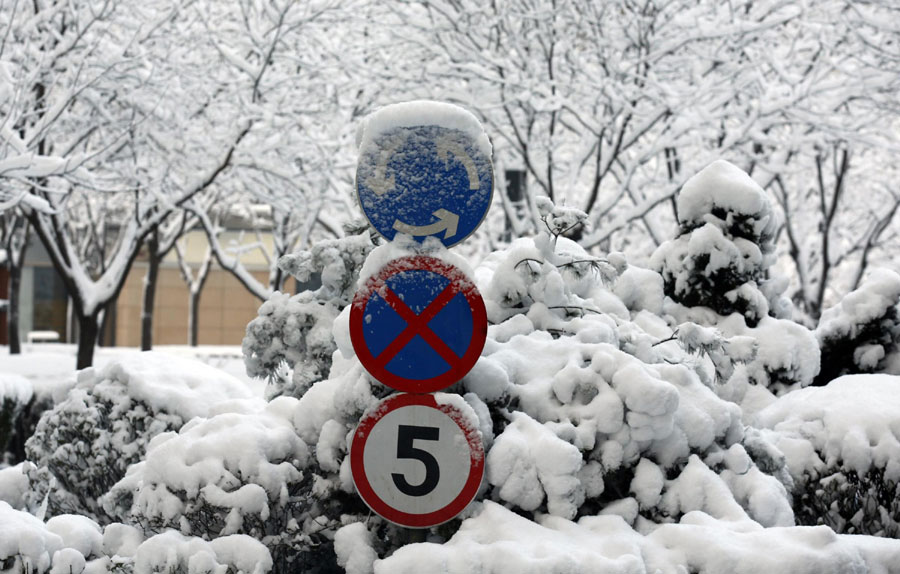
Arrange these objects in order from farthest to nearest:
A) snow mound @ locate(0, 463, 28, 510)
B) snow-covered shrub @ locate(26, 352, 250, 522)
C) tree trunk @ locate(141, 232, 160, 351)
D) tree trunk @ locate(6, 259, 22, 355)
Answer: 1. tree trunk @ locate(141, 232, 160, 351)
2. tree trunk @ locate(6, 259, 22, 355)
3. snow-covered shrub @ locate(26, 352, 250, 522)
4. snow mound @ locate(0, 463, 28, 510)

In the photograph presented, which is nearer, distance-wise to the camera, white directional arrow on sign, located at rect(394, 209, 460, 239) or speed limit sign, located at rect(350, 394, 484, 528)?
speed limit sign, located at rect(350, 394, 484, 528)

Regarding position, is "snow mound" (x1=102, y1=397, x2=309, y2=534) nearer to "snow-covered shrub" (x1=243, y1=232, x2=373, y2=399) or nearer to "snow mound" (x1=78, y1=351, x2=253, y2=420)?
"snow-covered shrub" (x1=243, y1=232, x2=373, y2=399)

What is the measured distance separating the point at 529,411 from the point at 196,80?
926cm

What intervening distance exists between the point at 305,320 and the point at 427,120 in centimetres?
224

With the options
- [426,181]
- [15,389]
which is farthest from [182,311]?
[426,181]

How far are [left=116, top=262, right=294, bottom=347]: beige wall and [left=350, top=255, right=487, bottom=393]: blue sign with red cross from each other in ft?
102

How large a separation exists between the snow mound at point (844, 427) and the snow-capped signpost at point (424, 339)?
201 cm

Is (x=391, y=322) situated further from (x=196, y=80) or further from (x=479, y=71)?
(x=196, y=80)

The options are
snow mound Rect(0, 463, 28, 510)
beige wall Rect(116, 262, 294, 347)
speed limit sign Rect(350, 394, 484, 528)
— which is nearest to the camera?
speed limit sign Rect(350, 394, 484, 528)

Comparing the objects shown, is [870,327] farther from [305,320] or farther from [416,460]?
[416,460]

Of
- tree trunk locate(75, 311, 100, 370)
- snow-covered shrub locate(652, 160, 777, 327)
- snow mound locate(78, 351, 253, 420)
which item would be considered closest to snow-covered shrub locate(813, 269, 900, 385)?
snow-covered shrub locate(652, 160, 777, 327)

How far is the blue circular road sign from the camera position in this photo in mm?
3557

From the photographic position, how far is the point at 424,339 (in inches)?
137

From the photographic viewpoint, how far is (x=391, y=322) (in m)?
3.49
